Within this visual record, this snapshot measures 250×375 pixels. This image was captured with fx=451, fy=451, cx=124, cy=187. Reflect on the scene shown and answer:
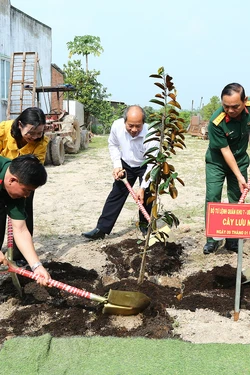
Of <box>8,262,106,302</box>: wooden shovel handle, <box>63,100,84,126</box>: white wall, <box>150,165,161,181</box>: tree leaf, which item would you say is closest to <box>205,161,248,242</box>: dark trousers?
<box>150,165,161,181</box>: tree leaf

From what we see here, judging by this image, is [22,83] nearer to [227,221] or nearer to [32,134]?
[32,134]

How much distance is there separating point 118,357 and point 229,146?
2.52 meters

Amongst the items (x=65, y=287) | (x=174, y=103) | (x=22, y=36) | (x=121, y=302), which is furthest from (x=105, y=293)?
(x=22, y=36)

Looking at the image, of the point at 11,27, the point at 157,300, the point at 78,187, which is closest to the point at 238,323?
the point at 157,300

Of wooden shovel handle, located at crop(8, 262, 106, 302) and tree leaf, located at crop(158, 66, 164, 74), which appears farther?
tree leaf, located at crop(158, 66, 164, 74)

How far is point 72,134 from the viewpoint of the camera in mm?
13328

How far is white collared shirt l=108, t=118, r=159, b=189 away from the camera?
4.72m

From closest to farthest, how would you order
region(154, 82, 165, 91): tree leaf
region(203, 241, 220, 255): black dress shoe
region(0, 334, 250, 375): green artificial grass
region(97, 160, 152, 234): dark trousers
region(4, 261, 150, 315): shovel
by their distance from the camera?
region(0, 334, 250, 375): green artificial grass → region(4, 261, 150, 315): shovel → region(154, 82, 165, 91): tree leaf → region(203, 241, 220, 255): black dress shoe → region(97, 160, 152, 234): dark trousers

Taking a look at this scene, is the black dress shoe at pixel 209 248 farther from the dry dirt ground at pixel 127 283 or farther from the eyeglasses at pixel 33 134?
the eyeglasses at pixel 33 134

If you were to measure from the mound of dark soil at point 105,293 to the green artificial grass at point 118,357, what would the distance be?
0.55 ft

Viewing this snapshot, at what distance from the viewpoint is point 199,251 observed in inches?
187

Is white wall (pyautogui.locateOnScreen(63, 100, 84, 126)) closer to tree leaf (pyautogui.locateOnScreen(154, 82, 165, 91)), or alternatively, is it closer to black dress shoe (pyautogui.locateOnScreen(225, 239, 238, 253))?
black dress shoe (pyautogui.locateOnScreen(225, 239, 238, 253))

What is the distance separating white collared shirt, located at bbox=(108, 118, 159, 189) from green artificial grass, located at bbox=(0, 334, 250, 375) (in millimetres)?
2239

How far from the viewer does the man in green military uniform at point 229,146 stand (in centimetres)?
391
